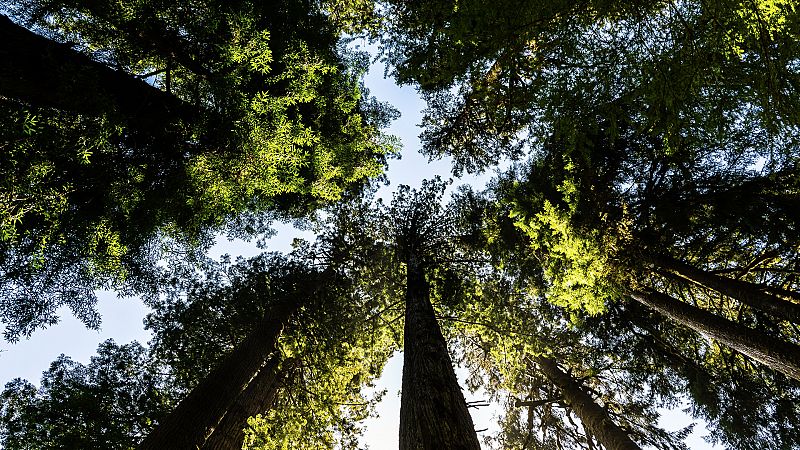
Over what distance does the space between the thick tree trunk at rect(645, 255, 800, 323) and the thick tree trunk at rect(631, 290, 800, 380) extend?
438 mm

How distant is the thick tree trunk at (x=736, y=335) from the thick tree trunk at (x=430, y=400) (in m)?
4.92

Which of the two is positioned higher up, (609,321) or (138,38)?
(609,321)

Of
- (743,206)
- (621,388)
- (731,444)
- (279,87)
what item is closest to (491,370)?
(621,388)

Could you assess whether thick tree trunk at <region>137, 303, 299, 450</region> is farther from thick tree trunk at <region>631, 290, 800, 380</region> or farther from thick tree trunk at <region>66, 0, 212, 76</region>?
thick tree trunk at <region>631, 290, 800, 380</region>

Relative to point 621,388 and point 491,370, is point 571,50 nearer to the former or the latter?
point 621,388

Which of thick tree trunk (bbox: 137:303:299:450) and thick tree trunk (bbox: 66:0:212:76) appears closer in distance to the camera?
thick tree trunk (bbox: 137:303:299:450)

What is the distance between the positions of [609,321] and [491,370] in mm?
3975

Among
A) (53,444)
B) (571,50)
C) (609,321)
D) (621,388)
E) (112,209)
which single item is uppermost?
(609,321)

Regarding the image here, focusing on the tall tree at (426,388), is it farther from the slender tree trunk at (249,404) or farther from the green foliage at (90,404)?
→ the green foliage at (90,404)

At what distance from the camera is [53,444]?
618cm

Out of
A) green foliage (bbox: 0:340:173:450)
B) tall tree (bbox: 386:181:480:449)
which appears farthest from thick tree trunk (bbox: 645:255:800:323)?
green foliage (bbox: 0:340:173:450)

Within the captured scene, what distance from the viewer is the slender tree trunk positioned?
503 cm

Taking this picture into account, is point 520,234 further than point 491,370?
No

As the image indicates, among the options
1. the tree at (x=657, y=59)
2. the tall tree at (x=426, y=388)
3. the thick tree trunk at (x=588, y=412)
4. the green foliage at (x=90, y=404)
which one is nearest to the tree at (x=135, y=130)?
the green foliage at (x=90, y=404)
